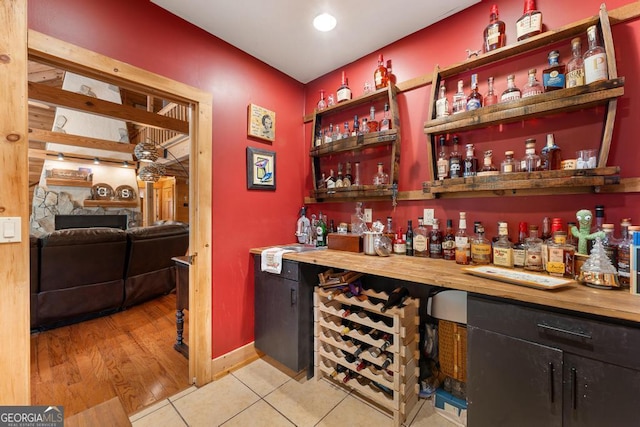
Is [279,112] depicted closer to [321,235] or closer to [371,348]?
[321,235]

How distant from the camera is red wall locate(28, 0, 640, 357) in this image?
129cm

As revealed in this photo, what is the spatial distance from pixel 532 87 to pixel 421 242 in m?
1.05

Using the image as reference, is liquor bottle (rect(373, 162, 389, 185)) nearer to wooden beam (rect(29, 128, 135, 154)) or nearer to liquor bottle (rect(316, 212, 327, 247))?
liquor bottle (rect(316, 212, 327, 247))

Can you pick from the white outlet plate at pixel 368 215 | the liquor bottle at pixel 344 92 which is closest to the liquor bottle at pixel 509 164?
the white outlet plate at pixel 368 215

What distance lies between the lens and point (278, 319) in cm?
192

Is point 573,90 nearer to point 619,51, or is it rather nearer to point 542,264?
point 619,51

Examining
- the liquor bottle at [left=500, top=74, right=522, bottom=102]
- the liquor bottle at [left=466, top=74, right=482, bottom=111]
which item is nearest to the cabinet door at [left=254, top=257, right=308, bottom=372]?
the liquor bottle at [left=466, top=74, right=482, bottom=111]

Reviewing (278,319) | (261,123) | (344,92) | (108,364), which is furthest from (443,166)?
(108,364)

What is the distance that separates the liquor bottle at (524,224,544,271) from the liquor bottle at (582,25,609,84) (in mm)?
730

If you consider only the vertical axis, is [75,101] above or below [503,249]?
above

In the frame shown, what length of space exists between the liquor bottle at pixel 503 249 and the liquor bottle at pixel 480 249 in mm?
46

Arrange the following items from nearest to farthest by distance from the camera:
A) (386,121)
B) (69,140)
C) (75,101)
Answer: (386,121) < (75,101) < (69,140)

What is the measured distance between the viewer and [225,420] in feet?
4.93

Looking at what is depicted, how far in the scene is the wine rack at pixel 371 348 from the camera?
4.81 feet
